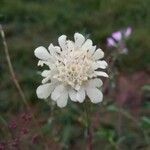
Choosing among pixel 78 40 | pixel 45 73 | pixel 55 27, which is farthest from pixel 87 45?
pixel 55 27

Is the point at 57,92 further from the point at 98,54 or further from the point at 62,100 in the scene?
the point at 98,54

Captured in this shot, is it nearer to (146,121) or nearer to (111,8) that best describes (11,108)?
(146,121)

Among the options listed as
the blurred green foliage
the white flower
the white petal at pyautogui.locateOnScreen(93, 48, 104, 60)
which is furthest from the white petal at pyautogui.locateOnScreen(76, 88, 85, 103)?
the blurred green foliage

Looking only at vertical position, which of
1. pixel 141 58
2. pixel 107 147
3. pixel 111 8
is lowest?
pixel 107 147

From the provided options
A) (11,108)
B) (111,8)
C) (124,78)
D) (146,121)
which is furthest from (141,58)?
(146,121)

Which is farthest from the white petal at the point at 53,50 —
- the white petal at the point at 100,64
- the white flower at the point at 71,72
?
the white petal at the point at 100,64

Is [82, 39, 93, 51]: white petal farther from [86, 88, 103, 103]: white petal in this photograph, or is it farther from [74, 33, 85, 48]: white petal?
[86, 88, 103, 103]: white petal
